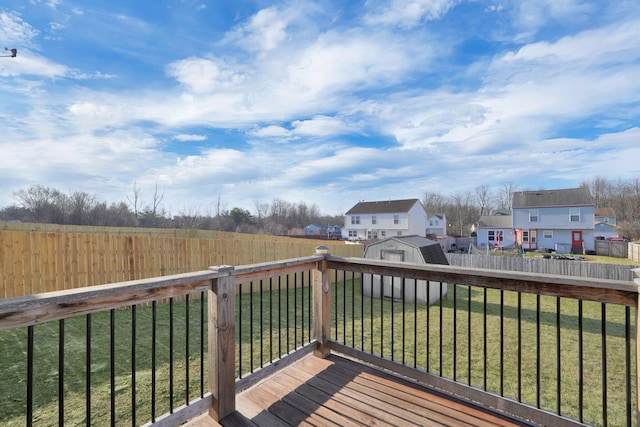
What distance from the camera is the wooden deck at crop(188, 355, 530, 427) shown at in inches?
75.6

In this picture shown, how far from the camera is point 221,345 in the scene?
1.92m

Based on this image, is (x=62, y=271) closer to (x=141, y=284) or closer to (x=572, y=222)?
(x=141, y=284)

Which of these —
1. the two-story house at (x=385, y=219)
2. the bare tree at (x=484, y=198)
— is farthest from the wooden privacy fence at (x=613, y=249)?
the bare tree at (x=484, y=198)

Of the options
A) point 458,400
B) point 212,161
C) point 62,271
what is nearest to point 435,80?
point 458,400

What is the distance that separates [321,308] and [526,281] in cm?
179

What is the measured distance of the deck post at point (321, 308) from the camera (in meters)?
2.88

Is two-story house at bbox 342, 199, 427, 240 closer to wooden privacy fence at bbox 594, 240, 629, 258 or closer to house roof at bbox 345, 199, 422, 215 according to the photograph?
house roof at bbox 345, 199, 422, 215

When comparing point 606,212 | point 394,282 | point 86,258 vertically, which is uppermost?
point 606,212

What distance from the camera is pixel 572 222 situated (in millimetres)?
22844

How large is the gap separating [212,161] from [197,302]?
1275 centimetres

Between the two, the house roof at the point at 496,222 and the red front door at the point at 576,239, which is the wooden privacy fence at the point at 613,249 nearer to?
the red front door at the point at 576,239

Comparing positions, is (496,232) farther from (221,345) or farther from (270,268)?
(221,345)

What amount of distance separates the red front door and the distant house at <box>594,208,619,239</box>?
1232cm

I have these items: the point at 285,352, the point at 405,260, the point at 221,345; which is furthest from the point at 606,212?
the point at 221,345
